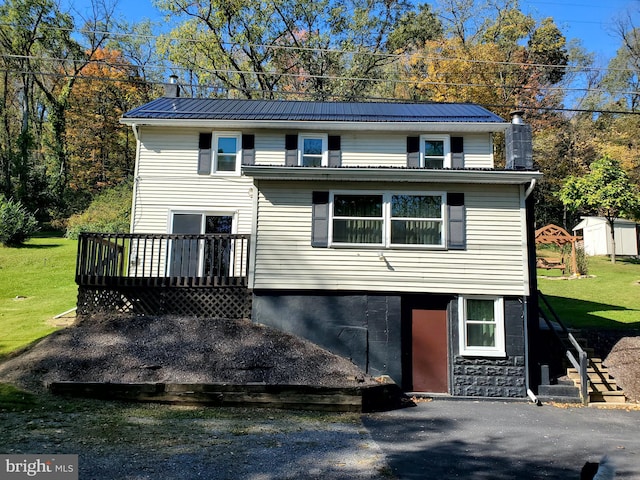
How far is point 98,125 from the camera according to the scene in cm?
3098

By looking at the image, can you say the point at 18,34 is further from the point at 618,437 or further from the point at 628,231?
the point at 628,231

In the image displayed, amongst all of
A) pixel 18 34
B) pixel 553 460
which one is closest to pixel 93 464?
pixel 553 460

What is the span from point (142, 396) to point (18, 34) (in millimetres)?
32426

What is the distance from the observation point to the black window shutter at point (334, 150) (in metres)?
13.8

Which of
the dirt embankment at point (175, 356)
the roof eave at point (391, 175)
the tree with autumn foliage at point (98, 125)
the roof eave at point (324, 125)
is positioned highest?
the tree with autumn foliage at point (98, 125)

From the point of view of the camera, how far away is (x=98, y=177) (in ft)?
103

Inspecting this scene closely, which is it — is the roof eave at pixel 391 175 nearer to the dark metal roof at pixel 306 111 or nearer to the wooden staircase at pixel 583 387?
the wooden staircase at pixel 583 387

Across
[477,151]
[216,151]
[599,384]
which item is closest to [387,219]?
[477,151]

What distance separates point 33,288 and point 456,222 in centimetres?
1399

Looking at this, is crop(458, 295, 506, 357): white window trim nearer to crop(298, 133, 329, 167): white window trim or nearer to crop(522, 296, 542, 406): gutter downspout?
crop(522, 296, 542, 406): gutter downspout

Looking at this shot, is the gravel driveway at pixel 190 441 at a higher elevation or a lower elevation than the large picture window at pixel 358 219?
lower

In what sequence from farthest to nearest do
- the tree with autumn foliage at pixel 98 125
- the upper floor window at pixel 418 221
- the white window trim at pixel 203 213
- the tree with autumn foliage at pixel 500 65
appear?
the tree with autumn foliage at pixel 98 125
the tree with autumn foliage at pixel 500 65
the white window trim at pixel 203 213
the upper floor window at pixel 418 221

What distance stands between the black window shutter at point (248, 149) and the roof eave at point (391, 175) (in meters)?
4.08

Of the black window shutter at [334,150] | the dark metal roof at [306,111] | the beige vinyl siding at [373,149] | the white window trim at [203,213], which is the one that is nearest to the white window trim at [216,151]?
the dark metal roof at [306,111]
